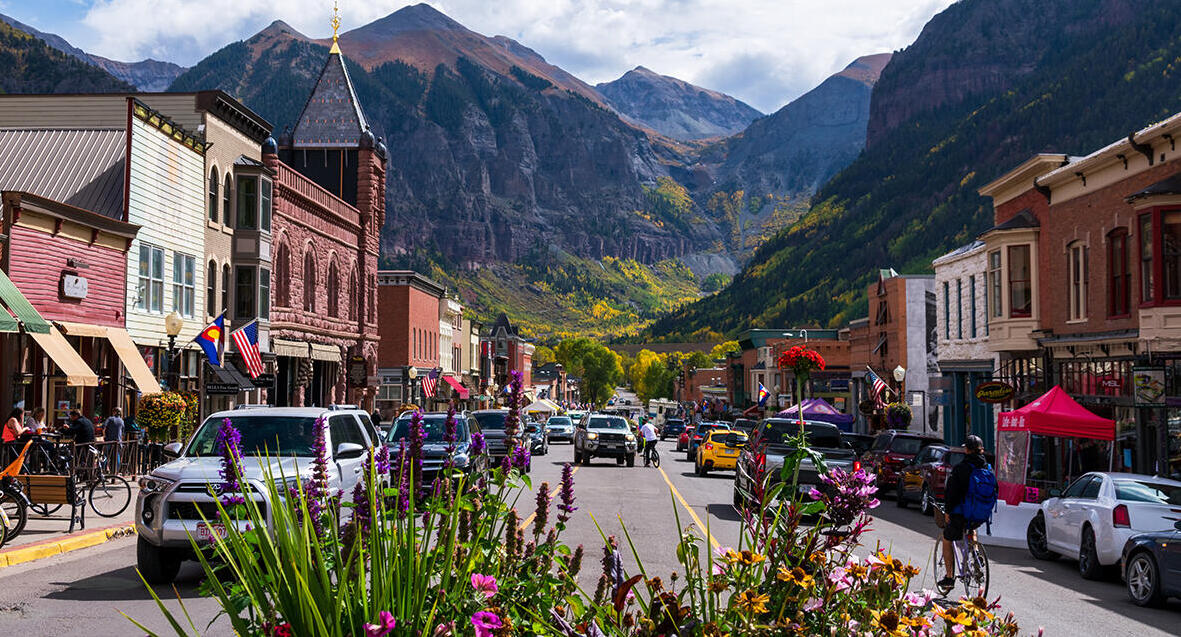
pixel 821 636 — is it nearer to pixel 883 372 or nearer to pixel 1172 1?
pixel 883 372

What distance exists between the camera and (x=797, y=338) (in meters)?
92.8

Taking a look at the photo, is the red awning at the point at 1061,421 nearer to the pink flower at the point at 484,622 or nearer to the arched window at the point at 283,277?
the pink flower at the point at 484,622

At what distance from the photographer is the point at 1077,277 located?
30.9 metres

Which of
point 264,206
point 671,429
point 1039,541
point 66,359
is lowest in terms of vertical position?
point 671,429

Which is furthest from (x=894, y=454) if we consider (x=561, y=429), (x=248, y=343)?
(x=561, y=429)

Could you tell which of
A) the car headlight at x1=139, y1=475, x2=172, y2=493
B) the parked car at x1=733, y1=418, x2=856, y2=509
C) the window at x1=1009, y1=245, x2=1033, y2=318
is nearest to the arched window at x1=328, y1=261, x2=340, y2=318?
the window at x1=1009, y1=245, x2=1033, y2=318

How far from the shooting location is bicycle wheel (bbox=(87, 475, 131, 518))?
→ 19.3 m

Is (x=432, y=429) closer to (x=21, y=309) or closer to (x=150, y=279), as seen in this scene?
(x=21, y=309)

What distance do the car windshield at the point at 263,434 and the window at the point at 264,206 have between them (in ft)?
89.7

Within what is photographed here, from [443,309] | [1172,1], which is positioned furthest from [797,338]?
[1172,1]

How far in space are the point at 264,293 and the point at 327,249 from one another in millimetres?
10481

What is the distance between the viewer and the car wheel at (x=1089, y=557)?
1548 centimetres

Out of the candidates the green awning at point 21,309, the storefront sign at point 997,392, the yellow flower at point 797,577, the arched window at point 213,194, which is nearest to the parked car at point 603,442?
the storefront sign at point 997,392

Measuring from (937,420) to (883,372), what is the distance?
937 cm
